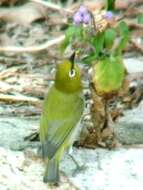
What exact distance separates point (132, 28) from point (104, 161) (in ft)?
10.1

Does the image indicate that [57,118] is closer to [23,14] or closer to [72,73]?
[72,73]

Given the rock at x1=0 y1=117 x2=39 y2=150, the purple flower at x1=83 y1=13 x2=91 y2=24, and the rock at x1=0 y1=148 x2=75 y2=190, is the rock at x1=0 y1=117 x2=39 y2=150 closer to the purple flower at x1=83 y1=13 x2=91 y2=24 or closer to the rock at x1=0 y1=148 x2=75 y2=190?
the rock at x1=0 y1=148 x2=75 y2=190

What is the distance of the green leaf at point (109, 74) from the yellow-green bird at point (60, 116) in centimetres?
36

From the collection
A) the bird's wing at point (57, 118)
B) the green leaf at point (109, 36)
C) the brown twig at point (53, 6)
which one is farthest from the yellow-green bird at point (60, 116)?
the brown twig at point (53, 6)

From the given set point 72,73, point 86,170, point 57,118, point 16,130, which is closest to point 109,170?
point 86,170

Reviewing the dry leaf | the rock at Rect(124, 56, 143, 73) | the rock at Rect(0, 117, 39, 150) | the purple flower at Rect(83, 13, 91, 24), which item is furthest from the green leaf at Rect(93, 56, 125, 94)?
the dry leaf

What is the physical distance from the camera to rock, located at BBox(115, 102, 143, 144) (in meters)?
5.88

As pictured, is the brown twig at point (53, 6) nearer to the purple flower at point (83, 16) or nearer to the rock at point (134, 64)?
the rock at point (134, 64)

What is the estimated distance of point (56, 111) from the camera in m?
5.69

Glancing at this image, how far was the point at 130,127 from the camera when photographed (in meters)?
6.08

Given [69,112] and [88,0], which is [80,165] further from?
[88,0]

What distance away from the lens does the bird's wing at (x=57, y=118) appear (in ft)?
17.6

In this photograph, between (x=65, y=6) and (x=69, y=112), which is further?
(x=65, y=6)

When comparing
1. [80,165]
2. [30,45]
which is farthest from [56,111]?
[30,45]
